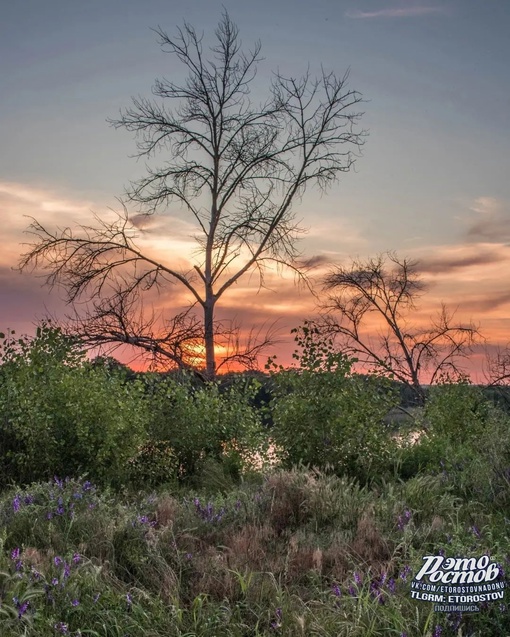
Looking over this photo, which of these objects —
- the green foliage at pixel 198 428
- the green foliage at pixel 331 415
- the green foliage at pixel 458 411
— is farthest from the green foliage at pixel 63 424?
the green foliage at pixel 458 411

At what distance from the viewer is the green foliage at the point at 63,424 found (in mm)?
9078

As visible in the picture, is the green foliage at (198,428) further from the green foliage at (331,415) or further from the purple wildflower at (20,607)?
the purple wildflower at (20,607)

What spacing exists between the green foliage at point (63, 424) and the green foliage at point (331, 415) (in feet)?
6.80

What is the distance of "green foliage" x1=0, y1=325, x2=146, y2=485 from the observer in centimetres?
908

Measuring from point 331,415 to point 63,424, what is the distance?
3592 millimetres

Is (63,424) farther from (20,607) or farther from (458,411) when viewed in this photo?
(458,411)

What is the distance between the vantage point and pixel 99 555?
17.0ft

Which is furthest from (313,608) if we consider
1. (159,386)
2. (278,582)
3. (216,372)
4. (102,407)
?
(216,372)

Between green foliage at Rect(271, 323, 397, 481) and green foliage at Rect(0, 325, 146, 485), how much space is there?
2.07m

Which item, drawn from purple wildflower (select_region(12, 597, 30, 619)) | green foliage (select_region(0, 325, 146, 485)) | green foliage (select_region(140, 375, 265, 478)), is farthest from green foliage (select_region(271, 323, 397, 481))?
purple wildflower (select_region(12, 597, 30, 619))

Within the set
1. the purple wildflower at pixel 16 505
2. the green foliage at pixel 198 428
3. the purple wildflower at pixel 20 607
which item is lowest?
the purple wildflower at pixel 20 607

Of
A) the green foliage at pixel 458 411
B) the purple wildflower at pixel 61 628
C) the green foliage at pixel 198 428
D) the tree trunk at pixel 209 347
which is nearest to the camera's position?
the purple wildflower at pixel 61 628

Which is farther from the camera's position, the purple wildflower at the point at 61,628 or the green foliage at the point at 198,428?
the green foliage at the point at 198,428

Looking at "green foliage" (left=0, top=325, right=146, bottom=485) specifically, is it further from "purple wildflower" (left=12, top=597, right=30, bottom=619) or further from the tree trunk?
the tree trunk
